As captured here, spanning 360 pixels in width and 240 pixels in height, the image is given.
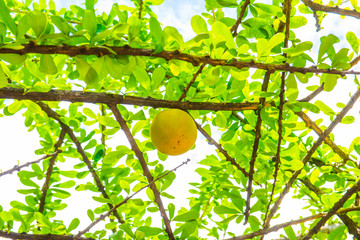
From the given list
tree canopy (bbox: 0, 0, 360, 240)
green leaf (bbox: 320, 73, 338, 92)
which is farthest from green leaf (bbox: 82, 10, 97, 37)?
green leaf (bbox: 320, 73, 338, 92)

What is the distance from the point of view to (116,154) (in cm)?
122

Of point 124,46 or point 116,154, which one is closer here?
point 124,46

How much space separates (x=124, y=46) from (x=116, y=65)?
7 cm

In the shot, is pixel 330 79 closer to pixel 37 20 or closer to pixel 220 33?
pixel 220 33

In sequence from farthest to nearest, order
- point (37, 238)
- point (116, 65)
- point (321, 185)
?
1. point (321, 185)
2. point (37, 238)
3. point (116, 65)

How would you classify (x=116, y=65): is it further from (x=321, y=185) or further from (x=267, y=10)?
(x=321, y=185)

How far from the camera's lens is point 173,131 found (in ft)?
3.72

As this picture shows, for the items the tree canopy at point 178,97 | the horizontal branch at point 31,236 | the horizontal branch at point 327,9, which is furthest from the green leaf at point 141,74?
the horizontal branch at point 327,9

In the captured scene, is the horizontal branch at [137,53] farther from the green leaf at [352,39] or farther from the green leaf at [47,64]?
the green leaf at [352,39]

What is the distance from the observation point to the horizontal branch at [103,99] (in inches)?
41.2

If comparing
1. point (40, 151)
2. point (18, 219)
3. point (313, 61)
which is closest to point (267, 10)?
point (313, 61)

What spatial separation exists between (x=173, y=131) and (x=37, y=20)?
58 centimetres

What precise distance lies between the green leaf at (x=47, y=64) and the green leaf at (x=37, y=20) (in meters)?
0.10

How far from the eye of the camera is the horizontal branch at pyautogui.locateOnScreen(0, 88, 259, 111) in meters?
1.05
